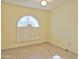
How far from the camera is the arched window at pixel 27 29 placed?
435cm

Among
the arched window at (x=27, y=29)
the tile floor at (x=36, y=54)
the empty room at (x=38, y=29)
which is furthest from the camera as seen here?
the arched window at (x=27, y=29)

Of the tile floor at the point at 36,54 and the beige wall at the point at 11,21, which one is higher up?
the beige wall at the point at 11,21

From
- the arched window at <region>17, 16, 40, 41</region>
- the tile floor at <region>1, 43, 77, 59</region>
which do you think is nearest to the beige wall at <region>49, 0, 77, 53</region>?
the tile floor at <region>1, 43, 77, 59</region>

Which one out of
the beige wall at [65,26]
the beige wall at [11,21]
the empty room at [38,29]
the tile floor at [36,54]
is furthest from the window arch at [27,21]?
the tile floor at [36,54]

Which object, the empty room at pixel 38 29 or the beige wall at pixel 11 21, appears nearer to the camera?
the empty room at pixel 38 29

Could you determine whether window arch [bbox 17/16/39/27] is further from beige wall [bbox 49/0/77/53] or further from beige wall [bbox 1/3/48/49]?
beige wall [bbox 49/0/77/53]

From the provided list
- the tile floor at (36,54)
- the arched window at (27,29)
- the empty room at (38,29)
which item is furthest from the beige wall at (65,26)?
the arched window at (27,29)

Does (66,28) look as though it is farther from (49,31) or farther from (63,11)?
(49,31)

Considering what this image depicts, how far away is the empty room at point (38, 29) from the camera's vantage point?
11.1ft

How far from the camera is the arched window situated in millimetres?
4352

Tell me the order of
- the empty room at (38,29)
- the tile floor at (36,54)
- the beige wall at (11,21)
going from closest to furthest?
the tile floor at (36,54), the empty room at (38,29), the beige wall at (11,21)

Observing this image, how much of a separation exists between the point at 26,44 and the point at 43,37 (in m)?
0.95

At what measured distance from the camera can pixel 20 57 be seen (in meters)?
3.05

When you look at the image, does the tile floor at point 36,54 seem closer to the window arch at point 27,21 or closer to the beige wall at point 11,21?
the beige wall at point 11,21
